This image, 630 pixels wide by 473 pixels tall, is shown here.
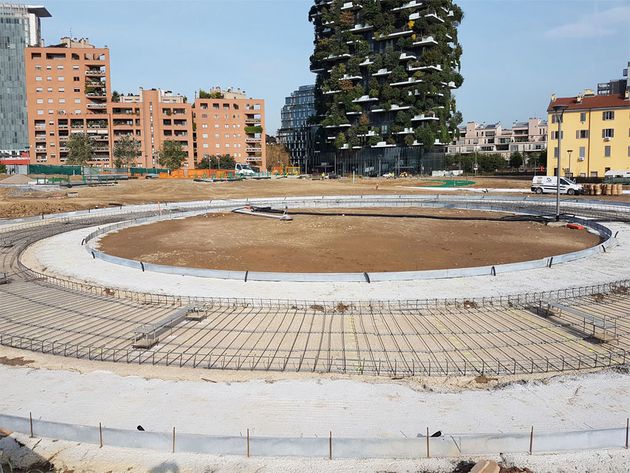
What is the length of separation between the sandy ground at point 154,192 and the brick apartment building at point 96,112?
4152 cm

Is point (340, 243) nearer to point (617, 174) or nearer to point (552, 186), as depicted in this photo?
point (552, 186)

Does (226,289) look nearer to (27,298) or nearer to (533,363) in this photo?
(27,298)

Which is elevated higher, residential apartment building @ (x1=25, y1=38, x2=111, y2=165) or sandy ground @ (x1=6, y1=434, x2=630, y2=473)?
residential apartment building @ (x1=25, y1=38, x2=111, y2=165)

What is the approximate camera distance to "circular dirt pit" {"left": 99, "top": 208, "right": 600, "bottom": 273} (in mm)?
21172

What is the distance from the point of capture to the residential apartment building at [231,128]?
4466 inches

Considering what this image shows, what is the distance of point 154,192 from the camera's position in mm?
60906

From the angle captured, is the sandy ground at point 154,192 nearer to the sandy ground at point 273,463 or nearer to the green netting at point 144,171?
the green netting at point 144,171

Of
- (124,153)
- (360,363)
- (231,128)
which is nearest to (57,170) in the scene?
(124,153)

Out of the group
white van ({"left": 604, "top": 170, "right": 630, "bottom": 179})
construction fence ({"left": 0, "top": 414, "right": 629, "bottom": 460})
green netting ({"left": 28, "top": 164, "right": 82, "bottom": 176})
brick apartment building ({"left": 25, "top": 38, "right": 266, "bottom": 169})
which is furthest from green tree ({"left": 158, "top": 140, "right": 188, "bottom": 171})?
construction fence ({"left": 0, "top": 414, "right": 629, "bottom": 460})

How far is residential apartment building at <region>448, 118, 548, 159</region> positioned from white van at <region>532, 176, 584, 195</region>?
3435 inches

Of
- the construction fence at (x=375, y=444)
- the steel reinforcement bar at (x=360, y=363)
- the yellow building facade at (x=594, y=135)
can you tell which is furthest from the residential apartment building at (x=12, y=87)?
the construction fence at (x=375, y=444)

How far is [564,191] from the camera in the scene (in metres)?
51.9

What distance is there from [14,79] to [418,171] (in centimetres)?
10112

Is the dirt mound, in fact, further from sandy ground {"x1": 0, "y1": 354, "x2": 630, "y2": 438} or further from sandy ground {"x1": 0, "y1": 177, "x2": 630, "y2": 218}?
sandy ground {"x1": 0, "y1": 354, "x2": 630, "y2": 438}
